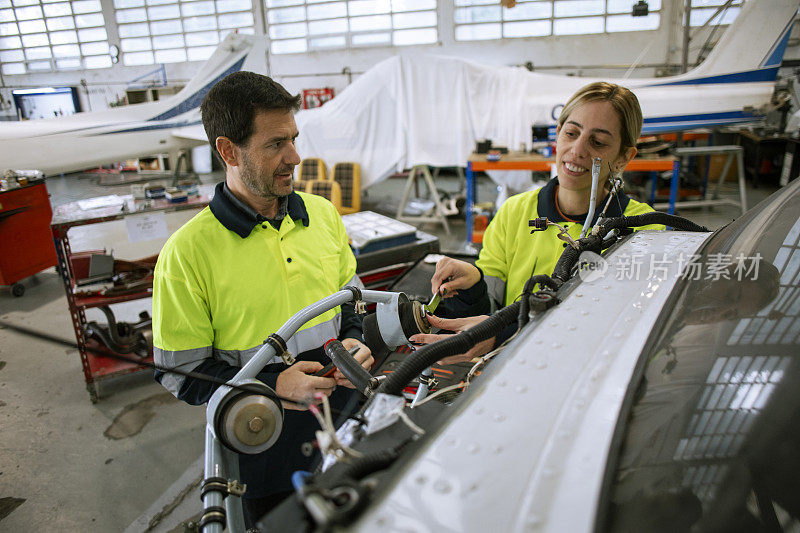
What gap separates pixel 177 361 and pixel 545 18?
1030 centimetres

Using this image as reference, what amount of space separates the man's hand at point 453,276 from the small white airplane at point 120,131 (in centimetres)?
699

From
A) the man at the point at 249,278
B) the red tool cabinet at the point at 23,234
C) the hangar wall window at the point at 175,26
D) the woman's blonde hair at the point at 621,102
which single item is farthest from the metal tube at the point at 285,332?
the hangar wall window at the point at 175,26

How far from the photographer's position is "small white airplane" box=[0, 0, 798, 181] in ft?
19.3

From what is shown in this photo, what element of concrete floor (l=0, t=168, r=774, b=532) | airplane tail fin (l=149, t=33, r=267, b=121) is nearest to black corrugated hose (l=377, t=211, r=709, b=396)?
concrete floor (l=0, t=168, r=774, b=532)

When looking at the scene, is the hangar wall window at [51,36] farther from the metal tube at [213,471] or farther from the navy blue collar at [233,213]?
the metal tube at [213,471]

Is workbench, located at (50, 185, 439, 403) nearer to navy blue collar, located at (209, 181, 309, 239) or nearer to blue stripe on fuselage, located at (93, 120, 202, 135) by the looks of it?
navy blue collar, located at (209, 181, 309, 239)

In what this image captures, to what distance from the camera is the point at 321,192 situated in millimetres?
5887

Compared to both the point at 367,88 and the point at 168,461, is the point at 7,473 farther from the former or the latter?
the point at 367,88

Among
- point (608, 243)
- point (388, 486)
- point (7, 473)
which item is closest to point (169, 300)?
point (388, 486)

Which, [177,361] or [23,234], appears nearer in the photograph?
[177,361]

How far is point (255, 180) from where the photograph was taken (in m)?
1.48

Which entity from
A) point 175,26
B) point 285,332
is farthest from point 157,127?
point 285,332

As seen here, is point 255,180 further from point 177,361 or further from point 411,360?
point 411,360

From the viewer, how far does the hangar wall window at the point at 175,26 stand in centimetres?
1134
